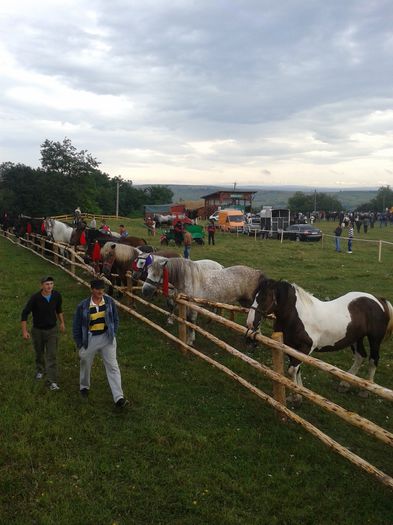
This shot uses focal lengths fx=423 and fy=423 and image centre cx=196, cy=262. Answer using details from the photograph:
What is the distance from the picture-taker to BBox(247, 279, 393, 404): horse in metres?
6.32

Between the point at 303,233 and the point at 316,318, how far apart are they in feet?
88.2

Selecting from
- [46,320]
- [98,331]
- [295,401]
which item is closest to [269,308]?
[295,401]

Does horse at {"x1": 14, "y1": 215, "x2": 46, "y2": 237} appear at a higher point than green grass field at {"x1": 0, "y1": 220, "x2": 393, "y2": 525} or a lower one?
higher

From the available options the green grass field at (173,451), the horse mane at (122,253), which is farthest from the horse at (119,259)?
the green grass field at (173,451)

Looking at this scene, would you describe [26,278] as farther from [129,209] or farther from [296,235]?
[129,209]

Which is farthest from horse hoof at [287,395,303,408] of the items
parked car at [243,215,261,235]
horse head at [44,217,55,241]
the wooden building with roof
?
the wooden building with roof

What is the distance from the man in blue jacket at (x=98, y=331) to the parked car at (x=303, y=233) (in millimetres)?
28015

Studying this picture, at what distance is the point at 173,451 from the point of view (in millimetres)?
5246

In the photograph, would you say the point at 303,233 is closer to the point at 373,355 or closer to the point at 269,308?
the point at 373,355

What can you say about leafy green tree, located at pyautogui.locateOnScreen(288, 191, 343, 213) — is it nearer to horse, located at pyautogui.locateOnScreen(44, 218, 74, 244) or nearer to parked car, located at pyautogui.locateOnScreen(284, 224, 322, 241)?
parked car, located at pyautogui.locateOnScreen(284, 224, 322, 241)

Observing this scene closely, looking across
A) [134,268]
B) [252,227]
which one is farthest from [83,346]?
[252,227]

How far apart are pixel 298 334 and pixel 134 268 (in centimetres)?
591

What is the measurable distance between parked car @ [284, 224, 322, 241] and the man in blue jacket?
91.9 ft

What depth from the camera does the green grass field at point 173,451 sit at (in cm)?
429
